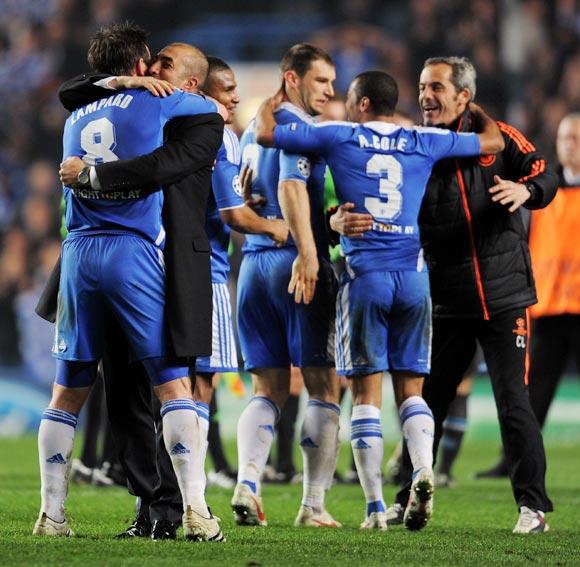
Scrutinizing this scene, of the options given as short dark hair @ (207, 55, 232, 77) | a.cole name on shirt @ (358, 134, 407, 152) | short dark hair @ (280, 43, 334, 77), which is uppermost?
short dark hair @ (280, 43, 334, 77)

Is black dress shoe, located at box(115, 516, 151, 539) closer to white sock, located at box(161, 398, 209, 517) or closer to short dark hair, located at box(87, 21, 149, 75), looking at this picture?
white sock, located at box(161, 398, 209, 517)

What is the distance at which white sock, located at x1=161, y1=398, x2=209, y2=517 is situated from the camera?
5.21 meters

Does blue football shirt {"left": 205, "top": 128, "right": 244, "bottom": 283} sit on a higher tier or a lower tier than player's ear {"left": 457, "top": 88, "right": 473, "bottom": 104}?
lower

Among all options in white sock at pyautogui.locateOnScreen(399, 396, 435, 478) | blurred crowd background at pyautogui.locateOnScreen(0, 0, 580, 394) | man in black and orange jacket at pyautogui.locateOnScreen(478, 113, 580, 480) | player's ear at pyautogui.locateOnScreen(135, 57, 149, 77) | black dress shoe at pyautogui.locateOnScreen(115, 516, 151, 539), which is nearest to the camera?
player's ear at pyautogui.locateOnScreen(135, 57, 149, 77)

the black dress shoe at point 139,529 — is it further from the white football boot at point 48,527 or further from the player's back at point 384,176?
the player's back at point 384,176

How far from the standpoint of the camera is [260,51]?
14930 millimetres

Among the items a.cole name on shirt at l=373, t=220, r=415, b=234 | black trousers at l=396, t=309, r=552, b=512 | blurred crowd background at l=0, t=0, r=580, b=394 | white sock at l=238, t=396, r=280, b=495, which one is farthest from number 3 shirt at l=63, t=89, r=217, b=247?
blurred crowd background at l=0, t=0, r=580, b=394

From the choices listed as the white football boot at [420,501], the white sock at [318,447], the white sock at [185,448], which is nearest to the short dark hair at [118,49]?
the white sock at [185,448]

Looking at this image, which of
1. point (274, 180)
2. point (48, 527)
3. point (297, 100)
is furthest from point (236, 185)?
point (48, 527)

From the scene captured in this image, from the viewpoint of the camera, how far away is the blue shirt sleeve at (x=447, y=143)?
625 cm

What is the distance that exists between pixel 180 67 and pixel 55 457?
164 cm

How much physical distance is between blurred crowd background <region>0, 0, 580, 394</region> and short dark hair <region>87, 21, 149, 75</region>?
9.21 meters

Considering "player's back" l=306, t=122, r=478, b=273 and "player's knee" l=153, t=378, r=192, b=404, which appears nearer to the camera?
"player's knee" l=153, t=378, r=192, b=404

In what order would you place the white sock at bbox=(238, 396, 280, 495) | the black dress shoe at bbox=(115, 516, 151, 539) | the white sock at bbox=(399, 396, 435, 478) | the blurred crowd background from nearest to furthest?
the black dress shoe at bbox=(115, 516, 151, 539), the white sock at bbox=(399, 396, 435, 478), the white sock at bbox=(238, 396, 280, 495), the blurred crowd background
